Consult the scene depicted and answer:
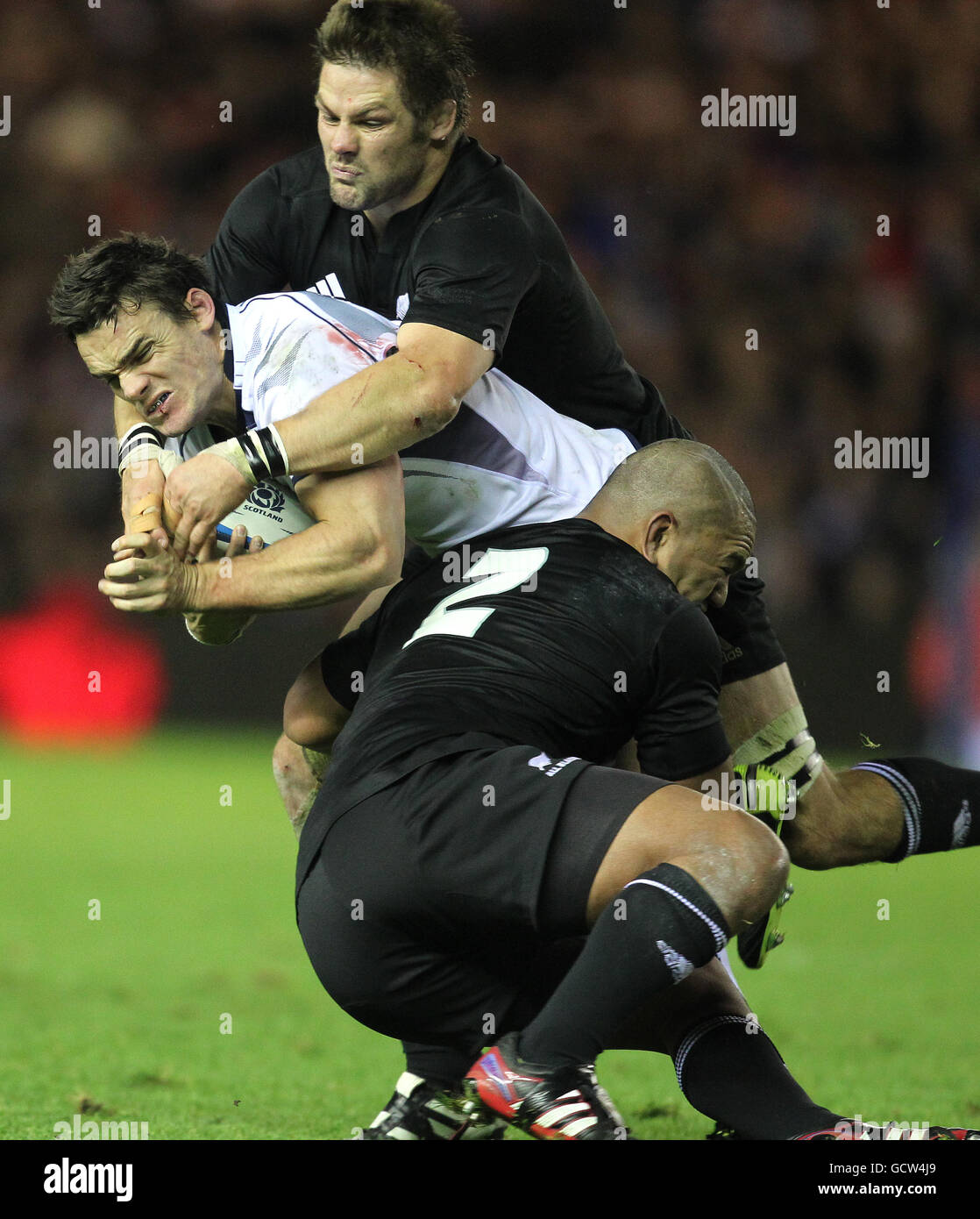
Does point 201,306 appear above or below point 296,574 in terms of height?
above

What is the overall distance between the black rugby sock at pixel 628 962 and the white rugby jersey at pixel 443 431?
1.06 metres

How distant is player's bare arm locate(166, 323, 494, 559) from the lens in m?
3.12

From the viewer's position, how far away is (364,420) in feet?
10.2

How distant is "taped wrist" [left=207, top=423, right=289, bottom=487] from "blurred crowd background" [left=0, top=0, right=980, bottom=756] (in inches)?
292

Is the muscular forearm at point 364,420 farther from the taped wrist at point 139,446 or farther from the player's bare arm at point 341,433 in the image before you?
the taped wrist at point 139,446

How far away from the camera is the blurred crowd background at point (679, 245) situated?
10805 millimetres

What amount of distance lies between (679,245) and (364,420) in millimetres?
9834

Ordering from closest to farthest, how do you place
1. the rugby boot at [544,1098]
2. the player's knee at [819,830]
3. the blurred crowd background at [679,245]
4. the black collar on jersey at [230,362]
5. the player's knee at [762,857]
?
1. the rugby boot at [544,1098]
2. the player's knee at [762,857]
3. the black collar on jersey at [230,362]
4. the player's knee at [819,830]
5. the blurred crowd background at [679,245]

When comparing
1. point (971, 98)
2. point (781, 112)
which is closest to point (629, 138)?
point (781, 112)

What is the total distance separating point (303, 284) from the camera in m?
4.02

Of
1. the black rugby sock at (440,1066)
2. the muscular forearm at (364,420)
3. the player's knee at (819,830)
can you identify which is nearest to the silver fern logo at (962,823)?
the player's knee at (819,830)

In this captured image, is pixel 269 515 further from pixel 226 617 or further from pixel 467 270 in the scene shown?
pixel 467 270

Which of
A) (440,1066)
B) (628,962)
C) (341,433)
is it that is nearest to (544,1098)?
(628,962)
